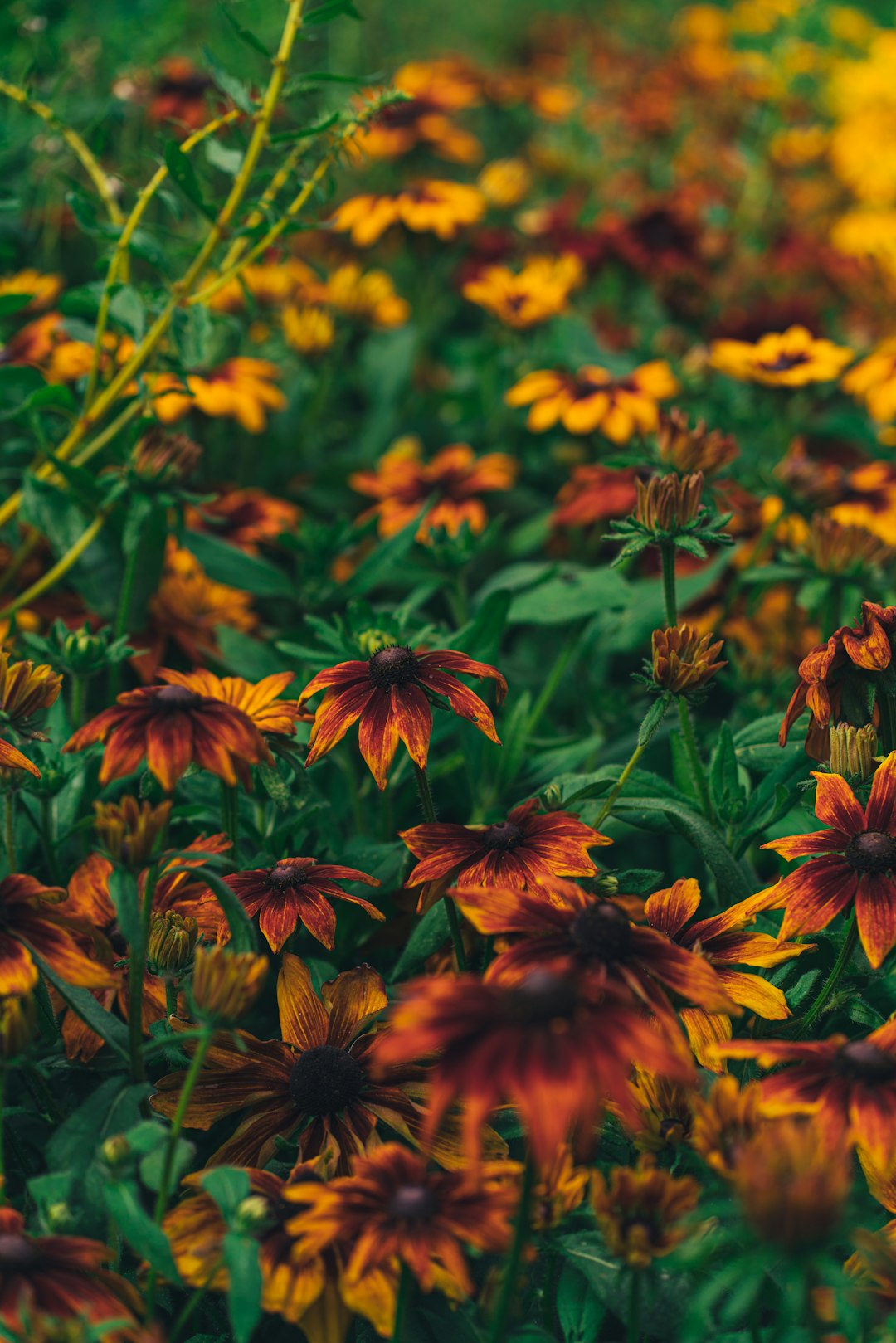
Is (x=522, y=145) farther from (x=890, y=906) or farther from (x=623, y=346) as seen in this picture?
(x=890, y=906)

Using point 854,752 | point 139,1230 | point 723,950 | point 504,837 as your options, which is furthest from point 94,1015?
point 854,752

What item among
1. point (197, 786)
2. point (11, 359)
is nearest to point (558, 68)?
point (11, 359)

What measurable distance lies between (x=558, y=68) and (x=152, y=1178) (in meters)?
3.06

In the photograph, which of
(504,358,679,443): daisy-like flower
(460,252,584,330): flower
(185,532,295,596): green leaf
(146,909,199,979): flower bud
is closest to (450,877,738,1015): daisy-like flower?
(146,909,199,979): flower bud

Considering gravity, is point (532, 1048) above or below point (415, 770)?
above

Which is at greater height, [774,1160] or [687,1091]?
[774,1160]

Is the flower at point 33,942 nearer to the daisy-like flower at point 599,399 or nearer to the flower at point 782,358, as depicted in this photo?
the daisy-like flower at point 599,399

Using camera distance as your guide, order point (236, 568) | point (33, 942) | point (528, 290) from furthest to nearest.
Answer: point (528, 290), point (236, 568), point (33, 942)

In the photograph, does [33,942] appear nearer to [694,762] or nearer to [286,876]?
[286,876]

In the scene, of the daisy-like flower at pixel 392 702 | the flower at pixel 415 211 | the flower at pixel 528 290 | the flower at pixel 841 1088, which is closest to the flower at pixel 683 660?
the daisy-like flower at pixel 392 702

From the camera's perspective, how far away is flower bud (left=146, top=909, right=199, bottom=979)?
0.70 metres

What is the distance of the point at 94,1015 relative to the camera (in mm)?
687

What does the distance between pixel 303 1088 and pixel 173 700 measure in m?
0.25

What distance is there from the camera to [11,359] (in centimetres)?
128
